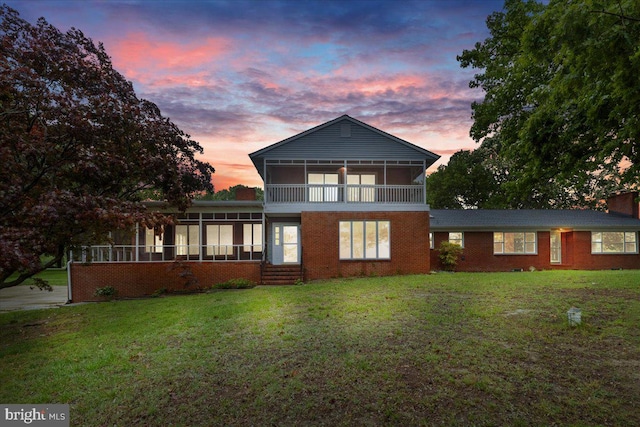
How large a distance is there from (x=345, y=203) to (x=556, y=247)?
15.9 m

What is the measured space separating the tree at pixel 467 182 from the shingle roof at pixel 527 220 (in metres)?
12.8

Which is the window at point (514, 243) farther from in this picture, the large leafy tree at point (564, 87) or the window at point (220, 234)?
→ the window at point (220, 234)

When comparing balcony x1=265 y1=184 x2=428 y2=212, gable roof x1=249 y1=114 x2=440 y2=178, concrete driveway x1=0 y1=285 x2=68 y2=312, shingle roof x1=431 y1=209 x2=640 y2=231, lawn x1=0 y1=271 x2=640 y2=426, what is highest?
gable roof x1=249 y1=114 x2=440 y2=178

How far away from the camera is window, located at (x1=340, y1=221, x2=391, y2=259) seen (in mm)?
17938

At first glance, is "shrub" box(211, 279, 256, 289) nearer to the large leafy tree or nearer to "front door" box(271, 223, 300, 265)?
"front door" box(271, 223, 300, 265)

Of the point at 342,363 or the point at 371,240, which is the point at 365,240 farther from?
the point at 342,363

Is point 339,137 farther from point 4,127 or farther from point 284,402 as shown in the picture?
point 284,402

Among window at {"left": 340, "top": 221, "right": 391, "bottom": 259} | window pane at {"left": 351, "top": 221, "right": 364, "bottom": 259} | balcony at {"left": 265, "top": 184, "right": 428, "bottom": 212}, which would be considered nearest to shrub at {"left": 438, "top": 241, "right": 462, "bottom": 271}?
balcony at {"left": 265, "top": 184, "right": 428, "bottom": 212}

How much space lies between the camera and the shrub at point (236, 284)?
15.7 metres

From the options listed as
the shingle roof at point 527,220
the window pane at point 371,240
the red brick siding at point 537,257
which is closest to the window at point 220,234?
the window pane at point 371,240

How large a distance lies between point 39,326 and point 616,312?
Result: 1619 centimetres

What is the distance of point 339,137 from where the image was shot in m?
18.8

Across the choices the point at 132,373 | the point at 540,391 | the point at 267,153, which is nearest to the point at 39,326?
the point at 132,373

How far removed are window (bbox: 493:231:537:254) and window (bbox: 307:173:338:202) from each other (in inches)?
459
